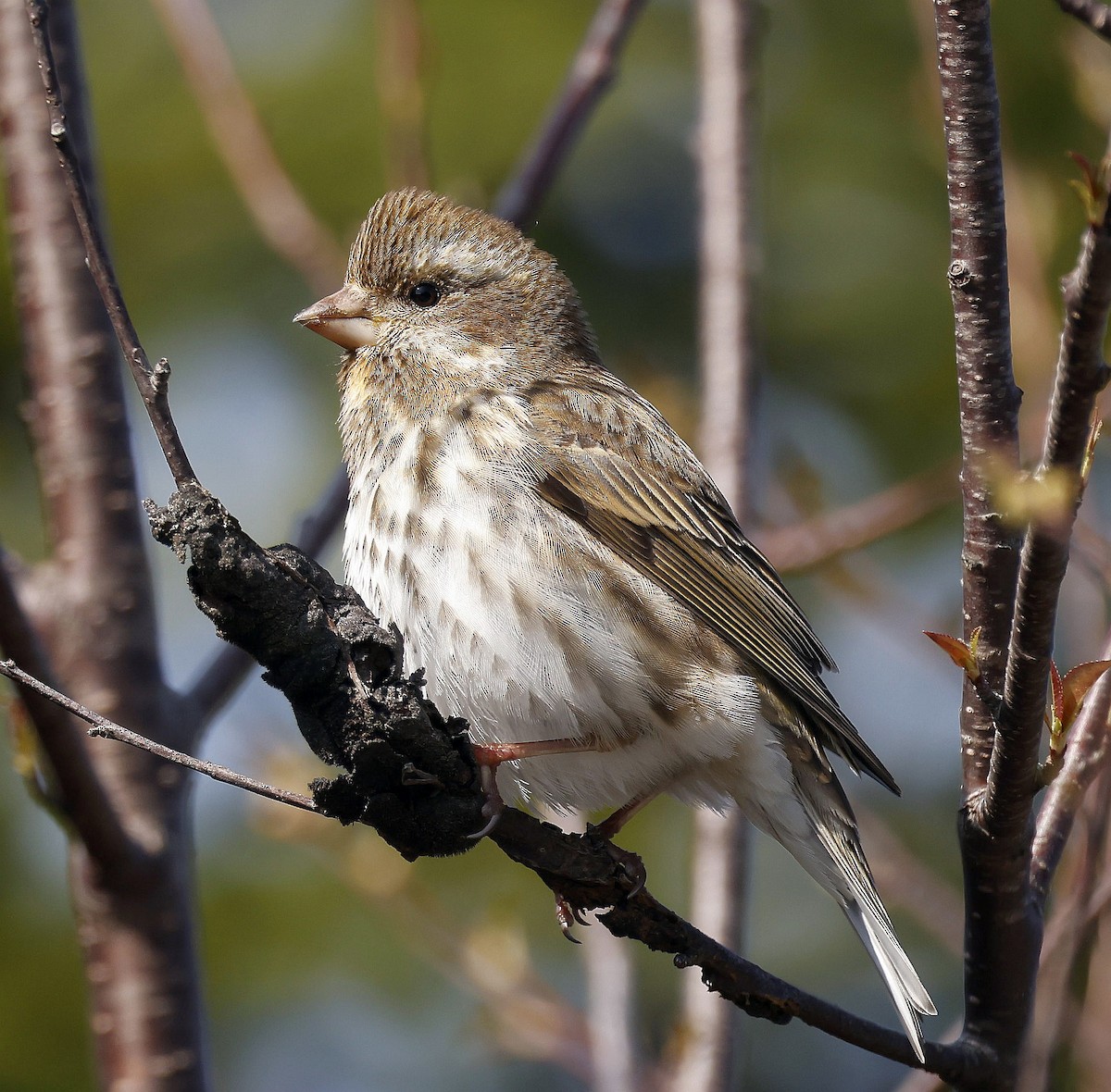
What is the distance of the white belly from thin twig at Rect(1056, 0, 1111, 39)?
81.9 inches

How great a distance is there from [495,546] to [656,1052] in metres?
2.47

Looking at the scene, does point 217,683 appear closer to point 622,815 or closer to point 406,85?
point 622,815

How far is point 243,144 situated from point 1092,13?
3172mm

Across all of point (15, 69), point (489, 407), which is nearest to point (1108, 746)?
point (489, 407)

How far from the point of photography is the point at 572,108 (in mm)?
4609

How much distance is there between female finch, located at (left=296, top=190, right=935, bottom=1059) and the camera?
373 centimetres

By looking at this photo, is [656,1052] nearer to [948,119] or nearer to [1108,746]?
[1108,746]

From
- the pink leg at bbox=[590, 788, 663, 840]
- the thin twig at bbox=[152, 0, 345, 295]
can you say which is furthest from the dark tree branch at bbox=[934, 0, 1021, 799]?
the thin twig at bbox=[152, 0, 345, 295]

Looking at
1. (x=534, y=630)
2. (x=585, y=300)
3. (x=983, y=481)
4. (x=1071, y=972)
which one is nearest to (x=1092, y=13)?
(x=983, y=481)

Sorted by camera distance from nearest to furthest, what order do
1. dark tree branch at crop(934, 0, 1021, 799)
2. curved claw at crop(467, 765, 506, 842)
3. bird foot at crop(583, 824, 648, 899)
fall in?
dark tree branch at crop(934, 0, 1021, 799), curved claw at crop(467, 765, 506, 842), bird foot at crop(583, 824, 648, 899)

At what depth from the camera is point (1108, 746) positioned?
3.06 metres

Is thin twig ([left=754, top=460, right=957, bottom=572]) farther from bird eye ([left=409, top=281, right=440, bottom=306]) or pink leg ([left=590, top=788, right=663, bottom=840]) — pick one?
bird eye ([left=409, top=281, right=440, bottom=306])

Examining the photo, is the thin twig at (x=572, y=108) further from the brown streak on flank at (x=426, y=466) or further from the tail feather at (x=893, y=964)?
the tail feather at (x=893, y=964)

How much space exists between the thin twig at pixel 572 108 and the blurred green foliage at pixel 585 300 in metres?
0.31
